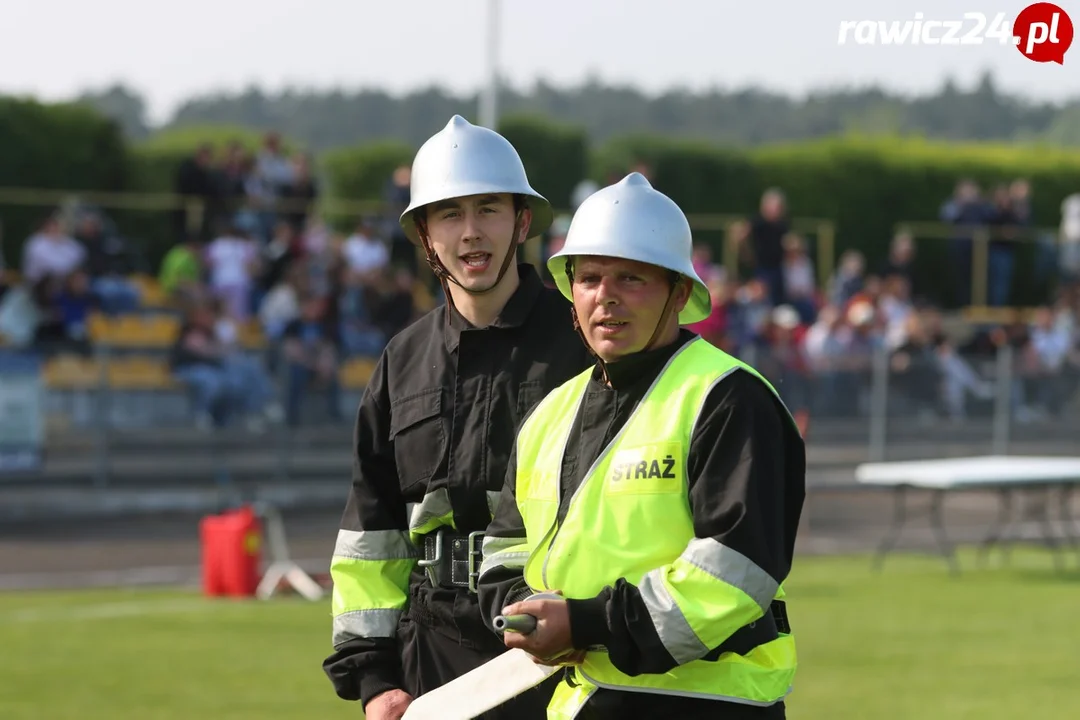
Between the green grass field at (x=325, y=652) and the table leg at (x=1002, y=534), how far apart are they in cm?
143

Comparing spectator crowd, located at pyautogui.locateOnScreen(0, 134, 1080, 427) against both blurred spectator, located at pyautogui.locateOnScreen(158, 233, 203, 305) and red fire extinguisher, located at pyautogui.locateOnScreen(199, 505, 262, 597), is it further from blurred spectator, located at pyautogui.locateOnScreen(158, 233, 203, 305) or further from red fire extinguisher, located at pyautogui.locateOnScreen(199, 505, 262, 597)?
red fire extinguisher, located at pyautogui.locateOnScreen(199, 505, 262, 597)

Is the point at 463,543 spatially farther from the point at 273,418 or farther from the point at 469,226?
the point at 273,418

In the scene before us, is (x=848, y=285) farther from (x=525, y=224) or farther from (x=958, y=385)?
(x=525, y=224)

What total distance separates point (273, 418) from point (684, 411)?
52.9 feet

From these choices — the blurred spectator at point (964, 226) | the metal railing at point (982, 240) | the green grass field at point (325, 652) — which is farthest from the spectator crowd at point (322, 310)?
the blurred spectator at point (964, 226)

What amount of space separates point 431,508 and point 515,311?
0.59 metres

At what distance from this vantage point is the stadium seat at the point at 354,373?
20.1 m

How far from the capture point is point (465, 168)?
16.0 ft

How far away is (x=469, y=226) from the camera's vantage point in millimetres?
4887

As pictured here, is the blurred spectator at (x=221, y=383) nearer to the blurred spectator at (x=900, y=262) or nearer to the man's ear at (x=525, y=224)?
the blurred spectator at (x=900, y=262)

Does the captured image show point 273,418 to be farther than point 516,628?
Yes

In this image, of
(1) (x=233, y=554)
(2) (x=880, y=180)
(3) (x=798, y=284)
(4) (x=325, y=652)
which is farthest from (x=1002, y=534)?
(2) (x=880, y=180)

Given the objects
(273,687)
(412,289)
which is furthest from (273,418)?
(273,687)

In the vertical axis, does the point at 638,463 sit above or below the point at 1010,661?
above
